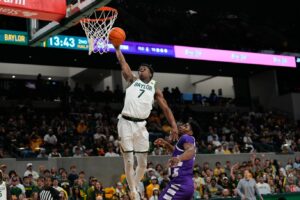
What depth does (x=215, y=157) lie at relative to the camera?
22312mm

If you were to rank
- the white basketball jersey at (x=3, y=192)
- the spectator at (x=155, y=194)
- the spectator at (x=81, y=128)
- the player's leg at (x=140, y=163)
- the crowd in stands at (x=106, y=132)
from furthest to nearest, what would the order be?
the spectator at (x=81, y=128) < the crowd in stands at (x=106, y=132) < the spectator at (x=155, y=194) < the white basketball jersey at (x=3, y=192) < the player's leg at (x=140, y=163)

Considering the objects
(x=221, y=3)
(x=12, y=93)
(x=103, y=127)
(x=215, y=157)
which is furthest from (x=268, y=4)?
(x=12, y=93)

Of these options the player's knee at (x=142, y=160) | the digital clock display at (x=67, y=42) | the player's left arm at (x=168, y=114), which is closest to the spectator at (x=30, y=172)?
the digital clock display at (x=67, y=42)

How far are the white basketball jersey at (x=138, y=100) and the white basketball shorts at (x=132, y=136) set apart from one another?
0.15m

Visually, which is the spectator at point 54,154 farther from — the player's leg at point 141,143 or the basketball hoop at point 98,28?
the player's leg at point 141,143

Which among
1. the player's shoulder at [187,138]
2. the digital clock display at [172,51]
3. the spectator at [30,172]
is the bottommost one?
the spectator at [30,172]

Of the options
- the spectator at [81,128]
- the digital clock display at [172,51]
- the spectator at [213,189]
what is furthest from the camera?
the spectator at [81,128]

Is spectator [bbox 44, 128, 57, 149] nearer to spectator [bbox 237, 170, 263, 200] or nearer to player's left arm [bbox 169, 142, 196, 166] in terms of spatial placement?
spectator [bbox 237, 170, 263, 200]

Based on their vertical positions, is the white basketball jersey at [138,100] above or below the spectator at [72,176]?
above

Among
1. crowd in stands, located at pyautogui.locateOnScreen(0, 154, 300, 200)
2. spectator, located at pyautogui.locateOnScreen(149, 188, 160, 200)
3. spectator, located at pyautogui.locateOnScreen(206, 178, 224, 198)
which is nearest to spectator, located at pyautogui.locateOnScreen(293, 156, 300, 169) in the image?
crowd in stands, located at pyautogui.locateOnScreen(0, 154, 300, 200)

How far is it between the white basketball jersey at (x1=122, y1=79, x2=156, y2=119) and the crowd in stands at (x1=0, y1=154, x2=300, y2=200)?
6279mm

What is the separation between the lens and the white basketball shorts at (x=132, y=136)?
8.00 metres

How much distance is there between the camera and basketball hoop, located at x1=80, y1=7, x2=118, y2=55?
10.6 metres

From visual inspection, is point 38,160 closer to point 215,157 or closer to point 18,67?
point 215,157
